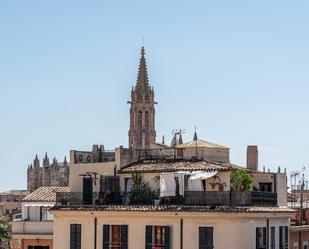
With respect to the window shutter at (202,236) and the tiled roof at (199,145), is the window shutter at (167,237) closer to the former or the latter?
the window shutter at (202,236)

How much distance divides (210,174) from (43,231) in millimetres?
19940

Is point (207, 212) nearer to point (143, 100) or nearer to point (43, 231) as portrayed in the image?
point (43, 231)

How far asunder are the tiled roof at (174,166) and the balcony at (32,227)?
13.9 metres

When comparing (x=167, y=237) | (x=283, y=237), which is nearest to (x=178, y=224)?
(x=167, y=237)

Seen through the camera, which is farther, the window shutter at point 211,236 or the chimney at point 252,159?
the chimney at point 252,159

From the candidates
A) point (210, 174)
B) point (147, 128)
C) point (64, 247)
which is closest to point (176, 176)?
point (210, 174)

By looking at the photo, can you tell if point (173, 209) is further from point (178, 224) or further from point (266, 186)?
point (266, 186)

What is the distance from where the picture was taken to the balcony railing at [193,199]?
1705 inches

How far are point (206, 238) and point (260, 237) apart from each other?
2.79 meters

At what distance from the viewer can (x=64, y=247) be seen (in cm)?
4775

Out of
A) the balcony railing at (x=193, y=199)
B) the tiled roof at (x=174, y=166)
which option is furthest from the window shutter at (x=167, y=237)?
the tiled roof at (x=174, y=166)

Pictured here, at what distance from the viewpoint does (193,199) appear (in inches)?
1751

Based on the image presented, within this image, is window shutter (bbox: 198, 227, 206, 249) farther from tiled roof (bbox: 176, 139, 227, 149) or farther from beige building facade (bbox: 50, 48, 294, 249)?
tiled roof (bbox: 176, 139, 227, 149)

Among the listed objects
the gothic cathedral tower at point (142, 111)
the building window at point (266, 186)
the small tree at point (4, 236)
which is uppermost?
the gothic cathedral tower at point (142, 111)
